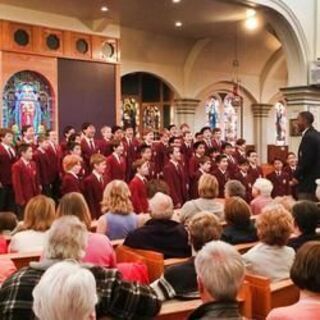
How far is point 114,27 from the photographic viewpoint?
1296cm

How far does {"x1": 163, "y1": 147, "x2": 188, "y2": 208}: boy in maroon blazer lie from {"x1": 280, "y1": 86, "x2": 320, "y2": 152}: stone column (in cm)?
280

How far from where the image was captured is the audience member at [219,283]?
2127 mm

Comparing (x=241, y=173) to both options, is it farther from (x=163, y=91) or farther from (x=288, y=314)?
(x=288, y=314)

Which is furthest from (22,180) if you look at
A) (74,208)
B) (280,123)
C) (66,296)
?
(280,123)

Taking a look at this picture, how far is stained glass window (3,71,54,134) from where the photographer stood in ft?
37.1

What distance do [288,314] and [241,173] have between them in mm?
7801

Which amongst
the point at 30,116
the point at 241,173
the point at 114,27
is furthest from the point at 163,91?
the point at 241,173

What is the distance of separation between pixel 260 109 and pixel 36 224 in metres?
14.7

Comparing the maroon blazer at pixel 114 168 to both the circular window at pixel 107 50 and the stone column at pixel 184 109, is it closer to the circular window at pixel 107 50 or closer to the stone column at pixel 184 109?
the circular window at pixel 107 50

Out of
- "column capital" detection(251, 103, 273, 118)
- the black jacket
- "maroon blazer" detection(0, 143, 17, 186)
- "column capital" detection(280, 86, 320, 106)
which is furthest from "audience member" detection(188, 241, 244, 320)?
"column capital" detection(251, 103, 273, 118)

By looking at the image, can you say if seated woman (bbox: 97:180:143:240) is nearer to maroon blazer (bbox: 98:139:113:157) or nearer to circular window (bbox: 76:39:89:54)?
maroon blazer (bbox: 98:139:113:157)

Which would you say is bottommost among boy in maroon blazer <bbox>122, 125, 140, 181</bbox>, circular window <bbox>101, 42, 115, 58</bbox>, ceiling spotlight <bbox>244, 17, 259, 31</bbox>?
boy in maroon blazer <bbox>122, 125, 140, 181</bbox>

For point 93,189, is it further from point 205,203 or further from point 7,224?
point 7,224

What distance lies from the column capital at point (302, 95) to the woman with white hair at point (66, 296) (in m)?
9.96
